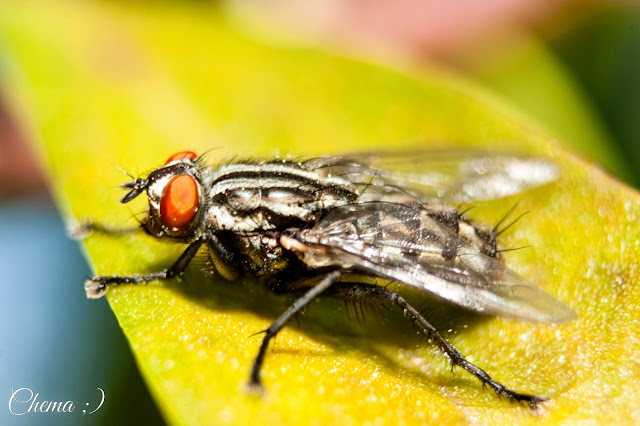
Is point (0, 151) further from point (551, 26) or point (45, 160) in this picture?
point (551, 26)

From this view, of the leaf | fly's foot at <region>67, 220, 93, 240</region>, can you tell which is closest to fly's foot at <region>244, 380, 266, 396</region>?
the leaf

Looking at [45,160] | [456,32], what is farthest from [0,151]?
[456,32]

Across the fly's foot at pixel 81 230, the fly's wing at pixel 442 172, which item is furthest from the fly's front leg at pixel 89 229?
the fly's wing at pixel 442 172

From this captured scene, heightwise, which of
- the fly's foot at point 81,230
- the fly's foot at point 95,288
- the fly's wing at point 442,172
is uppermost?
the fly's wing at point 442,172

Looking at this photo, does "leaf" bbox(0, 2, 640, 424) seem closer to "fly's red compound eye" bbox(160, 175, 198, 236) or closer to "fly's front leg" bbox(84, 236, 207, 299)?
"fly's front leg" bbox(84, 236, 207, 299)

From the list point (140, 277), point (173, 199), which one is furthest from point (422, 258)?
point (140, 277)

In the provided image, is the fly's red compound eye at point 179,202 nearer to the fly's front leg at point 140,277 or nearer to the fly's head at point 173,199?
the fly's head at point 173,199
